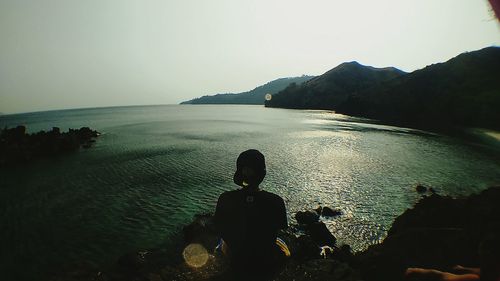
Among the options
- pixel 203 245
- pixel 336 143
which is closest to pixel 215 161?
pixel 203 245

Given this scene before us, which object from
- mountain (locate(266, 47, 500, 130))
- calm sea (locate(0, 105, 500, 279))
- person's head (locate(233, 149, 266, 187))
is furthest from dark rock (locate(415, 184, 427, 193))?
mountain (locate(266, 47, 500, 130))

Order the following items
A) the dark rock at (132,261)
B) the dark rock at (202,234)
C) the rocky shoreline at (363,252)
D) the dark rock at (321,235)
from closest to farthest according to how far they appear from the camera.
A: 1. the rocky shoreline at (363,252)
2. the dark rock at (132,261)
3. the dark rock at (202,234)
4. the dark rock at (321,235)

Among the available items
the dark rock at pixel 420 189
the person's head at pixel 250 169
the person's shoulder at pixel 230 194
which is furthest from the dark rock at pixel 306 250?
the dark rock at pixel 420 189

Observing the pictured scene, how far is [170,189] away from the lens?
27.5 metres

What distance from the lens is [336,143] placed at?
58375mm

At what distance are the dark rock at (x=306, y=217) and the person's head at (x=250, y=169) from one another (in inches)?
621

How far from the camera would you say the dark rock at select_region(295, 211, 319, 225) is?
19.9 m

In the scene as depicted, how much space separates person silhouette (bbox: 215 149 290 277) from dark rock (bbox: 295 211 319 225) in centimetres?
1524

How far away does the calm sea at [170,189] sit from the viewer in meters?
17.6

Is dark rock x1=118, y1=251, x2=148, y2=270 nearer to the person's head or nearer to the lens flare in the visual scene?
the lens flare

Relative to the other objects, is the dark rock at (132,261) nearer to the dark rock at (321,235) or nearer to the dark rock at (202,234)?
the dark rock at (202,234)

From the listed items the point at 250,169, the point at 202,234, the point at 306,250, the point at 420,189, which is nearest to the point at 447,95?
the point at 420,189

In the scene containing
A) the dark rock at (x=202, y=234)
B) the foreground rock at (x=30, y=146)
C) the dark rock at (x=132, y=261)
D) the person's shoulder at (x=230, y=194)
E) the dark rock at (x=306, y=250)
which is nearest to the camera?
the person's shoulder at (x=230, y=194)

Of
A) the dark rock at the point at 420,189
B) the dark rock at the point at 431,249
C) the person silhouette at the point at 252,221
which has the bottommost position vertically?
the dark rock at the point at 420,189
